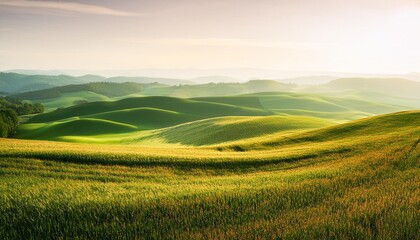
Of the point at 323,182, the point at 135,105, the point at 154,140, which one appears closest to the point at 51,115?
the point at 135,105

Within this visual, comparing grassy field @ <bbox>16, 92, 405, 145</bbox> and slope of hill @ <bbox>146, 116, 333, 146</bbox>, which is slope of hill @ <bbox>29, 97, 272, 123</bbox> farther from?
slope of hill @ <bbox>146, 116, 333, 146</bbox>

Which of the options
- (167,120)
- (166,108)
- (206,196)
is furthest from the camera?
(166,108)

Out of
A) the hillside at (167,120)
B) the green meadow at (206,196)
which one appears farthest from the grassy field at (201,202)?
the hillside at (167,120)

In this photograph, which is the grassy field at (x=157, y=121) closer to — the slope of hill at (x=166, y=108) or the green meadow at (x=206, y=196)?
the slope of hill at (x=166, y=108)

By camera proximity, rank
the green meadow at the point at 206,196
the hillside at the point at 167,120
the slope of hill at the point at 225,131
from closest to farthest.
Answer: the green meadow at the point at 206,196 → the slope of hill at the point at 225,131 → the hillside at the point at 167,120

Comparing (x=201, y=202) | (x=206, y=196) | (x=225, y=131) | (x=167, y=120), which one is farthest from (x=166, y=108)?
(x=201, y=202)

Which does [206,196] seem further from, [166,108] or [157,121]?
[166,108]

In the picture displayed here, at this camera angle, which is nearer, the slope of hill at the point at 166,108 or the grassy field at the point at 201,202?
the grassy field at the point at 201,202

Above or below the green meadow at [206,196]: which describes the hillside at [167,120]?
below

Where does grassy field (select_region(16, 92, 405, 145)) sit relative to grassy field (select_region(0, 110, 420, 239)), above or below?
below

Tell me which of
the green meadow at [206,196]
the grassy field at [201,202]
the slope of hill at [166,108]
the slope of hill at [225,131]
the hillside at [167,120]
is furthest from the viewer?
the slope of hill at [166,108]

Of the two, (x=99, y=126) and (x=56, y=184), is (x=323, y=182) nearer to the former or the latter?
(x=56, y=184)

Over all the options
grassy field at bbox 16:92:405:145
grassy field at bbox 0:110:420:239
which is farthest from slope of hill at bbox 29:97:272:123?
grassy field at bbox 0:110:420:239

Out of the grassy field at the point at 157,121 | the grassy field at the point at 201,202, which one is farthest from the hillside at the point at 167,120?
the grassy field at the point at 201,202
